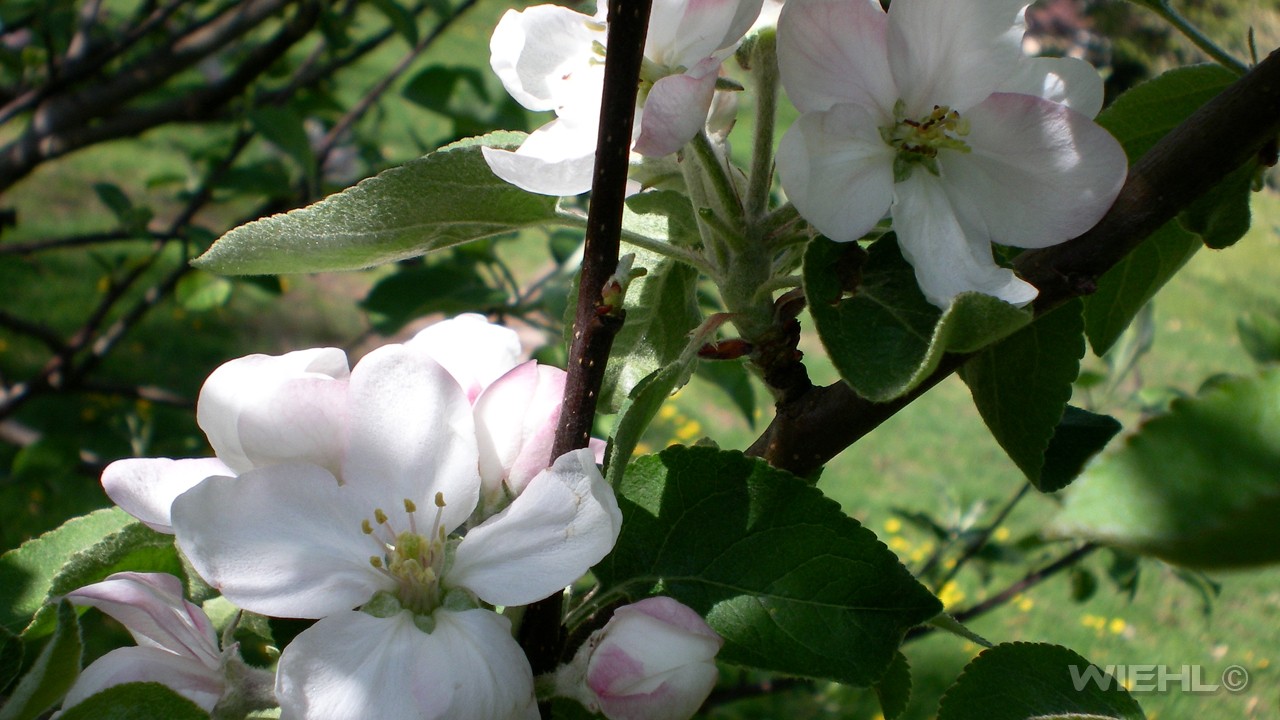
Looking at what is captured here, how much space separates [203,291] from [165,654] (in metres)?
2.17

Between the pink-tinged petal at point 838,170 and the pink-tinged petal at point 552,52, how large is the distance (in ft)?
0.66

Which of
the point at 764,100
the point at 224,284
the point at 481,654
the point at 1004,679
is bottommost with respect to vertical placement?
the point at 224,284

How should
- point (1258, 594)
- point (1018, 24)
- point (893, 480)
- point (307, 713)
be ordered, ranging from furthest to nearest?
point (893, 480) < point (1258, 594) < point (1018, 24) < point (307, 713)

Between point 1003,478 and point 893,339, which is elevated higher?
point 893,339

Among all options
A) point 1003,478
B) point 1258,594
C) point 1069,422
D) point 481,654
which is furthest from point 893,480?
point 481,654

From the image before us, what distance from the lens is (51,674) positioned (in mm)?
629

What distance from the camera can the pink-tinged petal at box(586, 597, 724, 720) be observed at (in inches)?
24.8

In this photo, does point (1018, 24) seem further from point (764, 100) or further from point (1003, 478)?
point (1003, 478)

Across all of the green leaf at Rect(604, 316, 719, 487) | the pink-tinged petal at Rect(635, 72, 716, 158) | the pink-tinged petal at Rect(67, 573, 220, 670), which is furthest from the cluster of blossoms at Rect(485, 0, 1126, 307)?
the pink-tinged petal at Rect(67, 573, 220, 670)

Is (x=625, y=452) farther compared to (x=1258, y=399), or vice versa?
(x=625, y=452)

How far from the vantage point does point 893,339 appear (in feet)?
2.22

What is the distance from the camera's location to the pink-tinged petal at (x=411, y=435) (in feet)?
2.24

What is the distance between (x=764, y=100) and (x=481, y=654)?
1.47ft

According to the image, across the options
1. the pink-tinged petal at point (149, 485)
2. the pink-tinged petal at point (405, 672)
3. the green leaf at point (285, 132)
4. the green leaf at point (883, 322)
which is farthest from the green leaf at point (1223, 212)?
the green leaf at point (285, 132)
